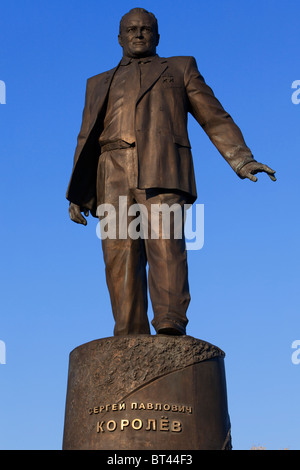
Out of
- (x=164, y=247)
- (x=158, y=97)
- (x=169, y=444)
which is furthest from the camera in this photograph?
(x=158, y=97)

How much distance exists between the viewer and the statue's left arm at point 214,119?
10.0 m

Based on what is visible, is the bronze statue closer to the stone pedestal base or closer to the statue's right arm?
the statue's right arm


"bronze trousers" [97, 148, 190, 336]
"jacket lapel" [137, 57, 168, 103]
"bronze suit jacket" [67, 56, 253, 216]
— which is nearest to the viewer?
"bronze trousers" [97, 148, 190, 336]

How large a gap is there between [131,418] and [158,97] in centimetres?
353

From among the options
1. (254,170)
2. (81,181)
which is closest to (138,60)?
(81,181)

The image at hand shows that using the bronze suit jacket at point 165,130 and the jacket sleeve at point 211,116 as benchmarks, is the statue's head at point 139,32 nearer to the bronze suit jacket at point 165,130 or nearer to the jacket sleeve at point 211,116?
the bronze suit jacket at point 165,130

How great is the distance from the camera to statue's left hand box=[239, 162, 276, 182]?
31.4ft

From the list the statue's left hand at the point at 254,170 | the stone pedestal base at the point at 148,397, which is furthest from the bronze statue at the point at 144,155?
the stone pedestal base at the point at 148,397

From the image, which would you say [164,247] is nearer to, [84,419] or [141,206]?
[141,206]

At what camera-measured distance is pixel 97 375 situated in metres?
9.05

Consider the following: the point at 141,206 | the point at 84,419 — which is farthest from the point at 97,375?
the point at 141,206

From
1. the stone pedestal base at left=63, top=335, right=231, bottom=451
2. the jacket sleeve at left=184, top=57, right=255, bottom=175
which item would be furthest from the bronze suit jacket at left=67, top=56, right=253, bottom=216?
the stone pedestal base at left=63, top=335, right=231, bottom=451

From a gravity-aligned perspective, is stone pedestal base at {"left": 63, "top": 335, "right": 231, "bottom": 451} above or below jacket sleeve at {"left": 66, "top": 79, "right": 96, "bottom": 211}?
below

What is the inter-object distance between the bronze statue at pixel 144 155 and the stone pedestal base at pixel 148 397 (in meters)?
0.31
